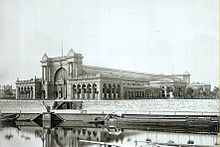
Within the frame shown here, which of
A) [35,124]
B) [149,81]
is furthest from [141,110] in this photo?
[35,124]

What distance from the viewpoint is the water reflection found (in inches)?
130

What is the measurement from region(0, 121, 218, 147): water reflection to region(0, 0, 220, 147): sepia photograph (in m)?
0.01

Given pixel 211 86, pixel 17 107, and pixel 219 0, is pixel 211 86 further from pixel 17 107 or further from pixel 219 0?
pixel 17 107

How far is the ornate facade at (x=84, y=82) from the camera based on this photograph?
3612mm

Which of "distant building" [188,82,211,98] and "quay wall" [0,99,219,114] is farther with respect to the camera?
"quay wall" [0,99,219,114]

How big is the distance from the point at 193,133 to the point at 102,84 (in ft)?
3.95

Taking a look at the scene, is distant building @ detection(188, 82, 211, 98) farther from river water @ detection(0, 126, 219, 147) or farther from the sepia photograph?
river water @ detection(0, 126, 219, 147)

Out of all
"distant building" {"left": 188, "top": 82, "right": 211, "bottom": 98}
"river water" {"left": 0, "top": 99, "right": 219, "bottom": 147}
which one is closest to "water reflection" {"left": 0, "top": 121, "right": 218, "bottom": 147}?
"river water" {"left": 0, "top": 99, "right": 219, "bottom": 147}

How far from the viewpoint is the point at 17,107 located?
15.6ft

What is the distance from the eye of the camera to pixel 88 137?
3811 millimetres

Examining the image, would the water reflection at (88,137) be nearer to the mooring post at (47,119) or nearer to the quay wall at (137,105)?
the mooring post at (47,119)

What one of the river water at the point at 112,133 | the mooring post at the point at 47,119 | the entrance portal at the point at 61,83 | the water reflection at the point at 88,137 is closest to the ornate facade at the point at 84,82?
the entrance portal at the point at 61,83

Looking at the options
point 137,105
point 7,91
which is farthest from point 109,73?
point 7,91

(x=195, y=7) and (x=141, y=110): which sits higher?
(x=195, y=7)
